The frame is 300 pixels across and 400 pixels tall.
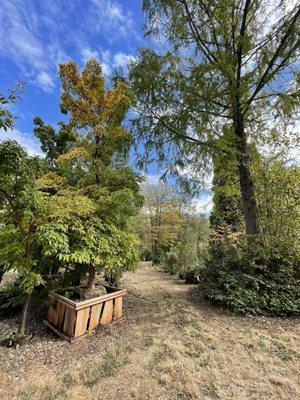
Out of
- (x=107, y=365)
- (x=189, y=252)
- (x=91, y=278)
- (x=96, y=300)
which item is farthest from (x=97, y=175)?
(x=189, y=252)

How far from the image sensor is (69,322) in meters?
3.23

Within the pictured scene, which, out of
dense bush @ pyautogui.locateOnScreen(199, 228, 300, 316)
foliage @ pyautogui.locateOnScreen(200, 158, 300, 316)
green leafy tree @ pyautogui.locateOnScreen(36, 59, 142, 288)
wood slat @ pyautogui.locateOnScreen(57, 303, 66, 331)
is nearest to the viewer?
wood slat @ pyautogui.locateOnScreen(57, 303, 66, 331)

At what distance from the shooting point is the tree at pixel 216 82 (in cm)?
468

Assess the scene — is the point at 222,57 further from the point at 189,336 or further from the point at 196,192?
the point at 189,336

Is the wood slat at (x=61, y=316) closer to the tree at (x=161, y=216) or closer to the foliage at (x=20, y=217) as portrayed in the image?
the foliage at (x=20, y=217)

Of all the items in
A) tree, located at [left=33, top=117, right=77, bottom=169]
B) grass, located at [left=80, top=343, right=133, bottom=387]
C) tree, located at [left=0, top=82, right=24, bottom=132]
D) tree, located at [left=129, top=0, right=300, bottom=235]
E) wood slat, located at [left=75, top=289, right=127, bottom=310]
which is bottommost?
grass, located at [left=80, top=343, right=133, bottom=387]

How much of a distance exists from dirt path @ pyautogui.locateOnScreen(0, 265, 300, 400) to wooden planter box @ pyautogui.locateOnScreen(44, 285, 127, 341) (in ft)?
0.48

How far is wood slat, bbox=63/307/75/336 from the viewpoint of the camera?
3.17 m

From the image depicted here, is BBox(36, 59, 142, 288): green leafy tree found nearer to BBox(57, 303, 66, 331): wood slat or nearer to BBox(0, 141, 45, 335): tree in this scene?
BBox(0, 141, 45, 335): tree

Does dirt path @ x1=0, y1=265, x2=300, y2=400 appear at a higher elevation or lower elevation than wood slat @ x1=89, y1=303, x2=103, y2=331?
lower

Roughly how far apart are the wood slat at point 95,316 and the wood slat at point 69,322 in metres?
0.31

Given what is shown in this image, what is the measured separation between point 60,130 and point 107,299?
3.97m

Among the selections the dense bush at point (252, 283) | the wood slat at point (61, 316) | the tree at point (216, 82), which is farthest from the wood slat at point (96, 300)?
the tree at point (216, 82)

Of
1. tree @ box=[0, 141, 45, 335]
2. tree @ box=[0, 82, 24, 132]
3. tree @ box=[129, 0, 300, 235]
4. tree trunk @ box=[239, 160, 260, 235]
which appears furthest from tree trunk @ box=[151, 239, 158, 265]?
tree @ box=[0, 82, 24, 132]
